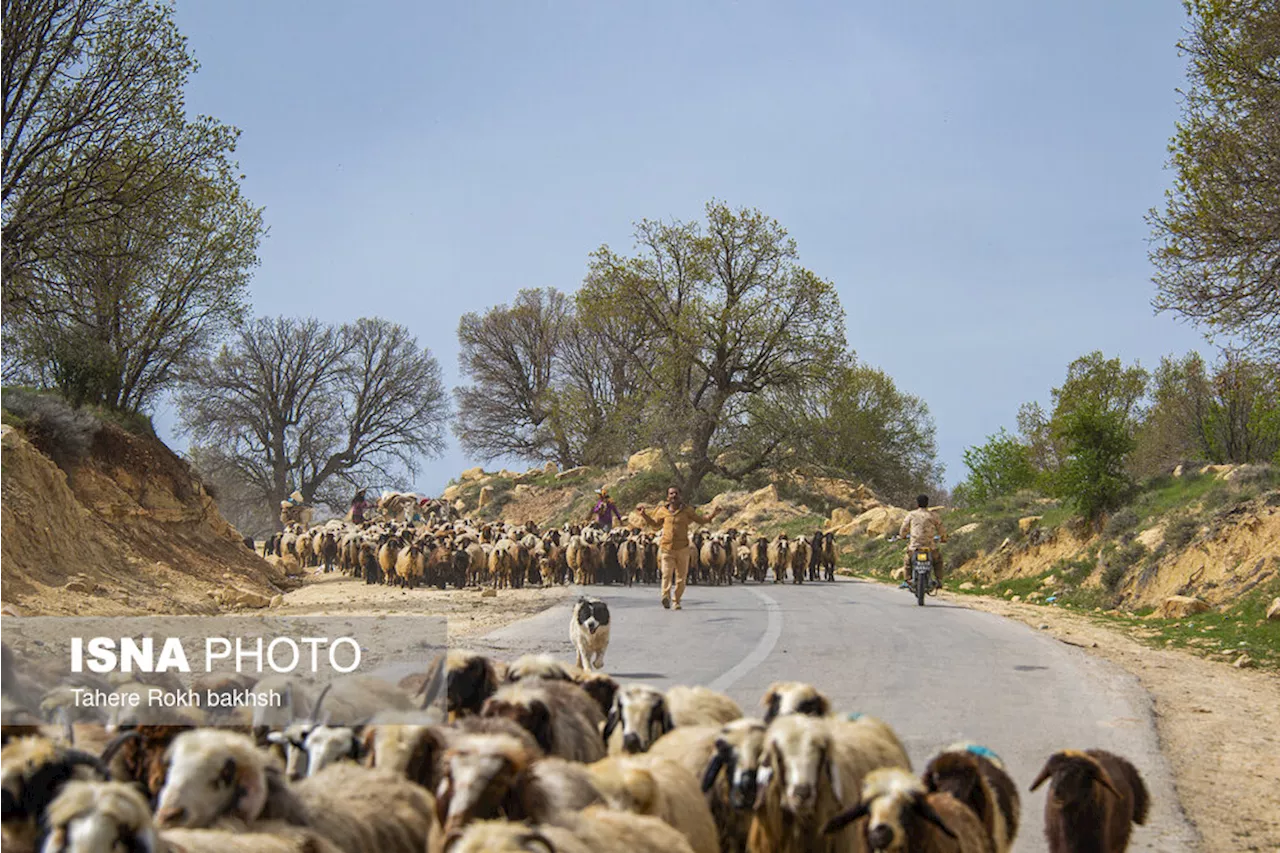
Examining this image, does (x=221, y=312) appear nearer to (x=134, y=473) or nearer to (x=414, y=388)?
(x=134, y=473)

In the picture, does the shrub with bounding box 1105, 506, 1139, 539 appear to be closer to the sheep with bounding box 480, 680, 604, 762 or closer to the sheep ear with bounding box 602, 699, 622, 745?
the sheep ear with bounding box 602, 699, 622, 745

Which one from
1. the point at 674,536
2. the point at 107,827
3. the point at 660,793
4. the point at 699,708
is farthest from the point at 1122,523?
the point at 107,827

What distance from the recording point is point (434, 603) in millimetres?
21172

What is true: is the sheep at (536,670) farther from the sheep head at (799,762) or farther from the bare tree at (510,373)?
the bare tree at (510,373)

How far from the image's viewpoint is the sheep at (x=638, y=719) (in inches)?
242

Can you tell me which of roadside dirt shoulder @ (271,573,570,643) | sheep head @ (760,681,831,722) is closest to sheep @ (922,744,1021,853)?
sheep head @ (760,681,831,722)

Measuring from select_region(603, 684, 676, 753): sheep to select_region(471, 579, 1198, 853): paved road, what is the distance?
6.64ft

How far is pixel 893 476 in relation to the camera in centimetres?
6047

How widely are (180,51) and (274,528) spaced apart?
125 ft

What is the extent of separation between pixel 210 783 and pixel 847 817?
2459 millimetres

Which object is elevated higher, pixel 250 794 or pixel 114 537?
pixel 114 537

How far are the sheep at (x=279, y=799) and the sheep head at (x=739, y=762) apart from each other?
1280 millimetres

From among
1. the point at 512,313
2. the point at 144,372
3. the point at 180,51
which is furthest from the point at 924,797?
the point at 512,313

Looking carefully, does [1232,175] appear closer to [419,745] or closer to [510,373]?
[419,745]
